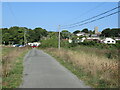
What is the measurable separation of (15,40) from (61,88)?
97214mm

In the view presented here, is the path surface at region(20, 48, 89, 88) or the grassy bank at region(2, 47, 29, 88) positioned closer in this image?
the path surface at region(20, 48, 89, 88)

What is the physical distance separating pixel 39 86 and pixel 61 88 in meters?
0.95

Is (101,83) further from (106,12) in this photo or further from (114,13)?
(106,12)

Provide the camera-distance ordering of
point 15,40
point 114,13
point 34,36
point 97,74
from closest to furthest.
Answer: point 97,74 → point 114,13 → point 15,40 → point 34,36

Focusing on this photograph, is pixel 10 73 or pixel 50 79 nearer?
pixel 50 79

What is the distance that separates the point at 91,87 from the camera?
8281 millimetres

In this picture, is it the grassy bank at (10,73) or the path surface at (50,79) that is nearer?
the path surface at (50,79)

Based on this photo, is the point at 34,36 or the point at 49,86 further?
the point at 34,36

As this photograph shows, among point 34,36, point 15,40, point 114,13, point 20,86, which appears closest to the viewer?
point 20,86

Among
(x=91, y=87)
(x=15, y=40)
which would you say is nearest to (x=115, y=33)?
(x=15, y=40)

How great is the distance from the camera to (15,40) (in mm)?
102812

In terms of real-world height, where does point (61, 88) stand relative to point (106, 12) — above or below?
below

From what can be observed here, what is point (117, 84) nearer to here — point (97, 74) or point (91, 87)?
point (91, 87)

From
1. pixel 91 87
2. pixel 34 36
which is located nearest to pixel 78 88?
pixel 91 87
